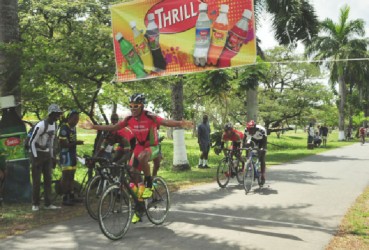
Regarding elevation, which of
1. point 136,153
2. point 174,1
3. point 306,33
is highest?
point 306,33

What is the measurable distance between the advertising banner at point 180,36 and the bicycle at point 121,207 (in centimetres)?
373

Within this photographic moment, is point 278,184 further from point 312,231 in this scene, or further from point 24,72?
point 24,72

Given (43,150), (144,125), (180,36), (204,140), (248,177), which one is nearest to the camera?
(144,125)

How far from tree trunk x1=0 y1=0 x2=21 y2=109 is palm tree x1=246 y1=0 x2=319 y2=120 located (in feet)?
43.1

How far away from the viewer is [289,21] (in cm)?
2191

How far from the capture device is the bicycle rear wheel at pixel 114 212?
5.68 m

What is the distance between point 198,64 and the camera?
948 cm

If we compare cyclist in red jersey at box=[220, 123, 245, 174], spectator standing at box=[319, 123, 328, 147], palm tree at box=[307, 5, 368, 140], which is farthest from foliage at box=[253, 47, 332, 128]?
cyclist in red jersey at box=[220, 123, 245, 174]

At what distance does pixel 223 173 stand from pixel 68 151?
14.6 feet

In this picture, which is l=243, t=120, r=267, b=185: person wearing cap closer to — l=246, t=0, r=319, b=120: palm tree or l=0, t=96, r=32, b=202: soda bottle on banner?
l=0, t=96, r=32, b=202: soda bottle on banner

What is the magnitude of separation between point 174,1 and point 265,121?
2600cm

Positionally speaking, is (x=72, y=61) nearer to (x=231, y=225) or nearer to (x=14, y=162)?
(x=14, y=162)

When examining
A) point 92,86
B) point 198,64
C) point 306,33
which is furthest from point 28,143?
point 306,33

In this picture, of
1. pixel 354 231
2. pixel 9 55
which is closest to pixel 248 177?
pixel 354 231
